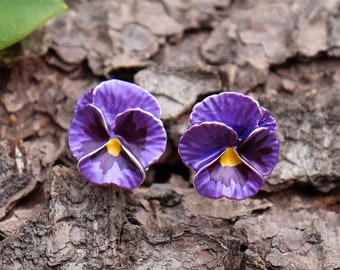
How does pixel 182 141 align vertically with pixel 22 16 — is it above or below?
below

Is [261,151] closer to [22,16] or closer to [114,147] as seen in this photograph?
[114,147]

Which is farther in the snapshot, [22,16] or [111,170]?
[22,16]

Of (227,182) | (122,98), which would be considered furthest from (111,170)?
(227,182)

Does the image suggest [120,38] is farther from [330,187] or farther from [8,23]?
[330,187]

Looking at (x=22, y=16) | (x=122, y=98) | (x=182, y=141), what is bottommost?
(x=182, y=141)

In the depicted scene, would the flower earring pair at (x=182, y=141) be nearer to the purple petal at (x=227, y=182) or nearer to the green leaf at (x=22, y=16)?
the purple petal at (x=227, y=182)

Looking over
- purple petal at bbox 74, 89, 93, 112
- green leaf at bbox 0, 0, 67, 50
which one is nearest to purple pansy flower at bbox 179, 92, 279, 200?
purple petal at bbox 74, 89, 93, 112

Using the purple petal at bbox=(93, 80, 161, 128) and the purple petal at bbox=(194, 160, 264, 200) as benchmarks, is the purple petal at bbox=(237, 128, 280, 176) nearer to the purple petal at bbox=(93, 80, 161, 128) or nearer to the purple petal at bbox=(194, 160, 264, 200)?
the purple petal at bbox=(194, 160, 264, 200)

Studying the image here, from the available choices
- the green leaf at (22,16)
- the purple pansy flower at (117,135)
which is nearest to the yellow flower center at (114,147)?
the purple pansy flower at (117,135)
